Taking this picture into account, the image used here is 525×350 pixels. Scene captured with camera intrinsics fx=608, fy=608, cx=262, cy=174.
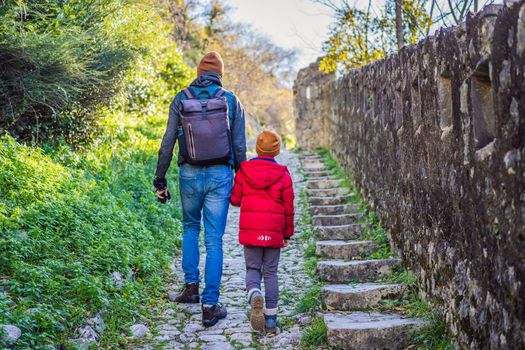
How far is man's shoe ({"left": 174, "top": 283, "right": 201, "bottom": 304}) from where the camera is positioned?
5.26m

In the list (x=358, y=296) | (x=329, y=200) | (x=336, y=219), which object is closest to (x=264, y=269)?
(x=358, y=296)

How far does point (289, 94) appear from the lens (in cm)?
3525

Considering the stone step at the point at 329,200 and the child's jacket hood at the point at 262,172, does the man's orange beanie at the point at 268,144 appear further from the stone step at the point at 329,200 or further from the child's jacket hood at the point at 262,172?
the stone step at the point at 329,200

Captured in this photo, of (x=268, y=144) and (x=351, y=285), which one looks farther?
(x=351, y=285)

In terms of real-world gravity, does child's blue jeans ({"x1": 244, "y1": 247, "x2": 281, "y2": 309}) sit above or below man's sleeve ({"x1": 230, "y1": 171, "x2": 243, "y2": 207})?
below

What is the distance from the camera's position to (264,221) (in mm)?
4566

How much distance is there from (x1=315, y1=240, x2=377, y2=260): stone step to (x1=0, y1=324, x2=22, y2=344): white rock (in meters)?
3.74

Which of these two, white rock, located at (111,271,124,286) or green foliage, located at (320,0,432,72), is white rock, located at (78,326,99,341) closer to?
white rock, located at (111,271,124,286)

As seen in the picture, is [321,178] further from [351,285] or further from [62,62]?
[351,285]

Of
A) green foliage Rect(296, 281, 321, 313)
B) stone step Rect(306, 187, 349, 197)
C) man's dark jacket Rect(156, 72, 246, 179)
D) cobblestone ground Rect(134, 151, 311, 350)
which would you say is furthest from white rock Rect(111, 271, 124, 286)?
stone step Rect(306, 187, 349, 197)

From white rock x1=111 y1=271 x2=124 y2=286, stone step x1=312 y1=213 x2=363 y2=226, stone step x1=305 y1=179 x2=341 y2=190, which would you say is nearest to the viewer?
white rock x1=111 y1=271 x2=124 y2=286

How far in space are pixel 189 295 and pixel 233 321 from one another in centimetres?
57

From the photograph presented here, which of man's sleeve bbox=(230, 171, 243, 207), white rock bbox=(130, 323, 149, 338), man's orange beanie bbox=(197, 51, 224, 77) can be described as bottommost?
white rock bbox=(130, 323, 149, 338)

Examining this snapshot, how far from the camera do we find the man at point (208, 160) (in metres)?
4.74
